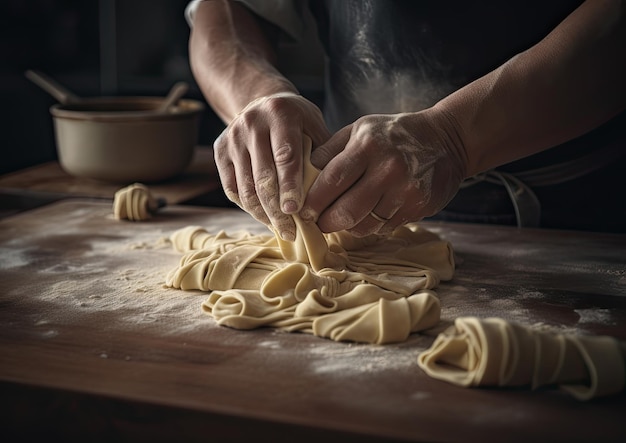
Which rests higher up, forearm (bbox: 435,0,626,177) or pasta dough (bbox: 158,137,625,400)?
forearm (bbox: 435,0,626,177)

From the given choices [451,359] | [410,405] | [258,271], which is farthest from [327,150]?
[410,405]

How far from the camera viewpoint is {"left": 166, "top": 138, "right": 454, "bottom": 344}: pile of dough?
1.45 metres

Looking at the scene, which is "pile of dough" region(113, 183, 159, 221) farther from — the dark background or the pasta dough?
the dark background

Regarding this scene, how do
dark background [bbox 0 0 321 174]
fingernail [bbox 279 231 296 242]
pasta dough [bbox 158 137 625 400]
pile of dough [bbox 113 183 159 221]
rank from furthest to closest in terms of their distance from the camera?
dark background [bbox 0 0 321 174] < pile of dough [bbox 113 183 159 221] < fingernail [bbox 279 231 296 242] < pasta dough [bbox 158 137 625 400]

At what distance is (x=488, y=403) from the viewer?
1.18 meters

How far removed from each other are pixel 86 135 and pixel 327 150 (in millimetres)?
1533

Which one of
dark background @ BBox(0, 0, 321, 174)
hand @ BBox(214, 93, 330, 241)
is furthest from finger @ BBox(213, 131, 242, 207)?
dark background @ BBox(0, 0, 321, 174)

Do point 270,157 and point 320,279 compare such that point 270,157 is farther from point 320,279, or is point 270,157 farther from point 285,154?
point 320,279

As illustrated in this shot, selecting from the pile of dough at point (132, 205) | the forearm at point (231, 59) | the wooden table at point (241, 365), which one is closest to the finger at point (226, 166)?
the wooden table at point (241, 365)

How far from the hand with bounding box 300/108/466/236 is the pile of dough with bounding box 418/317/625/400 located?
46 cm

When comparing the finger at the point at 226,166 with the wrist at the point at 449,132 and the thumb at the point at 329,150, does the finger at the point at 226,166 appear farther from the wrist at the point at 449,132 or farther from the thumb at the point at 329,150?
the wrist at the point at 449,132

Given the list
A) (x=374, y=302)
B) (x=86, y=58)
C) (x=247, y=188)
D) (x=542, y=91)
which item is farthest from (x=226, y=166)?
(x=86, y=58)

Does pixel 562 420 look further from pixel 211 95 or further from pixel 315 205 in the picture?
pixel 211 95

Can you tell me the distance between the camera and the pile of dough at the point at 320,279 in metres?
1.45
